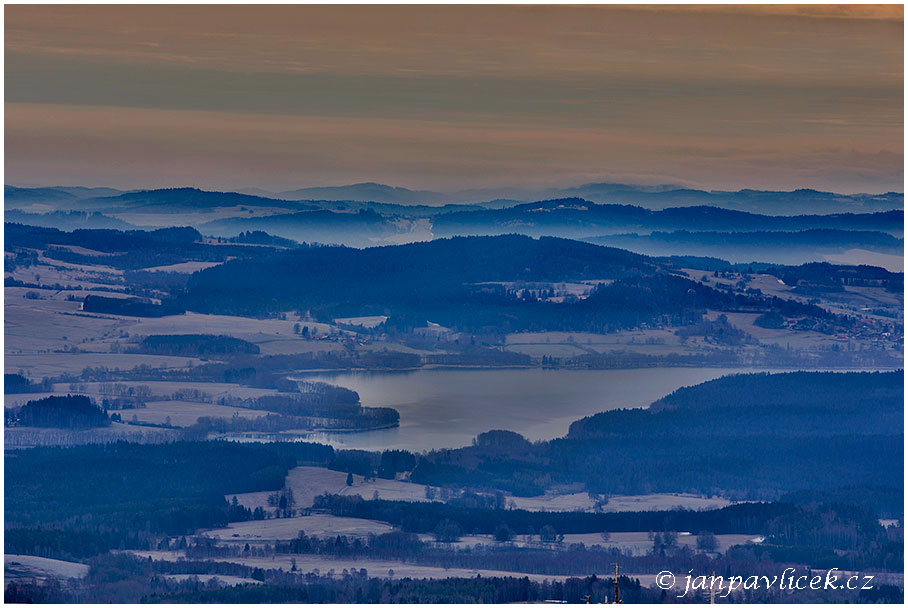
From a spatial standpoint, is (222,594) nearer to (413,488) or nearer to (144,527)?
(144,527)

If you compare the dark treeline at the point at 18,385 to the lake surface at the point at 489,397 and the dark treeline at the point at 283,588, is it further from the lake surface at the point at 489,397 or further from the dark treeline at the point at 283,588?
the dark treeline at the point at 283,588

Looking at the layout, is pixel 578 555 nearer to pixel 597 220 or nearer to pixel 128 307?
pixel 597 220

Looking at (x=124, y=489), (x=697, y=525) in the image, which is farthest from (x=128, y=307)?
(x=697, y=525)

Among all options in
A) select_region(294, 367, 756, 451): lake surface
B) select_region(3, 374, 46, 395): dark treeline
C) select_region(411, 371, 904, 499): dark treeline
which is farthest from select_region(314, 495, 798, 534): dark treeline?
select_region(3, 374, 46, 395): dark treeline

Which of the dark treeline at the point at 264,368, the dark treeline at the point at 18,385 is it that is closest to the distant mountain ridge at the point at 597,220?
the dark treeline at the point at 264,368

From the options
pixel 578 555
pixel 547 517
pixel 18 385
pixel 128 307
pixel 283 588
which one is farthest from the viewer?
pixel 128 307

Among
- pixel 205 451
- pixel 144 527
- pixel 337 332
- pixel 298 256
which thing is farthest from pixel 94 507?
pixel 298 256

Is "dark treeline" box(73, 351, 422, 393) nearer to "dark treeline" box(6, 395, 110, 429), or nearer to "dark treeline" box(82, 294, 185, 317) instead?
"dark treeline" box(6, 395, 110, 429)
